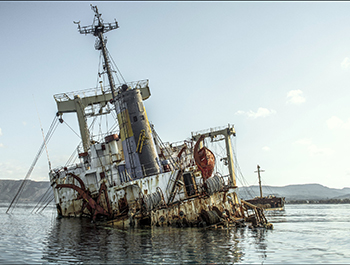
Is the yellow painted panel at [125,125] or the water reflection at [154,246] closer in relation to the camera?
the water reflection at [154,246]

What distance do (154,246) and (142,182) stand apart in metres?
6.20

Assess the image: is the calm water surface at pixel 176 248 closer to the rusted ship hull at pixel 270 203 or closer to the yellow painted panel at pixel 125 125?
the yellow painted panel at pixel 125 125

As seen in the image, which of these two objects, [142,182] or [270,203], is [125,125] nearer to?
[142,182]

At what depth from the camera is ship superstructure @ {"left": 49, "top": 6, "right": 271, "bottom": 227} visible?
16328 millimetres

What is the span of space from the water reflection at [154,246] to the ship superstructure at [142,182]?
1190 mm

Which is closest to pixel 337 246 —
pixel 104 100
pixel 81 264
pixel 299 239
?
pixel 299 239

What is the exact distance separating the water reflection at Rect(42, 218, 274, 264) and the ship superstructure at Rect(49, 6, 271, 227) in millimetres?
1190

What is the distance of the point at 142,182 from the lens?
17.6m

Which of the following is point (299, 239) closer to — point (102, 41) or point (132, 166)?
point (132, 166)

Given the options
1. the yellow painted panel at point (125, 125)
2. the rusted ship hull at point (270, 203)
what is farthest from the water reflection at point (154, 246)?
the rusted ship hull at point (270, 203)

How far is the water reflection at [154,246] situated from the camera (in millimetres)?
9914

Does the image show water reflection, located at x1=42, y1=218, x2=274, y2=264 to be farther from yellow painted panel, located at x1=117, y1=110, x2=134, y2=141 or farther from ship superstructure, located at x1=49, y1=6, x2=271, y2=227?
yellow painted panel, located at x1=117, y1=110, x2=134, y2=141

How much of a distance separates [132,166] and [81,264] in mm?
10323

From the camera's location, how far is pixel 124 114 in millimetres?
20109
